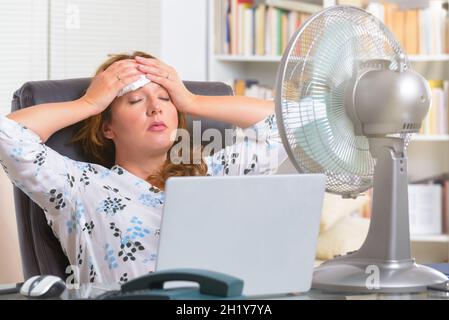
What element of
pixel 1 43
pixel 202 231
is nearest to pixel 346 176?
pixel 202 231

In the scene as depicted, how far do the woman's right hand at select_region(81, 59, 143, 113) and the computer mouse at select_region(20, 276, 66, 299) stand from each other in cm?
73

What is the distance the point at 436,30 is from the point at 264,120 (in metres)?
1.92

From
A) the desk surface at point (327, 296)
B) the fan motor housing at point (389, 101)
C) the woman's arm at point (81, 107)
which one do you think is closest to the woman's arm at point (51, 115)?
the woman's arm at point (81, 107)

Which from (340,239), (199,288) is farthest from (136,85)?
(340,239)

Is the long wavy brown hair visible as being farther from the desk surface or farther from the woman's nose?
the desk surface

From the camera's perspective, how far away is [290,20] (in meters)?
3.96

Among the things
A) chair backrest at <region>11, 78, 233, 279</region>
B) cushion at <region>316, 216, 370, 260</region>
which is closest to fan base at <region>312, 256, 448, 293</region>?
chair backrest at <region>11, 78, 233, 279</region>

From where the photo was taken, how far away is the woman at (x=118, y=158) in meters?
1.78

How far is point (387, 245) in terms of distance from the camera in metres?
1.32

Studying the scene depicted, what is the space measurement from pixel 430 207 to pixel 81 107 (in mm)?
2284

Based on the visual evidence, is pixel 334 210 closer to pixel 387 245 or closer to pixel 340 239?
pixel 340 239

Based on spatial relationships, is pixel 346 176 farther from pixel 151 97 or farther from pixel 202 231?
pixel 151 97

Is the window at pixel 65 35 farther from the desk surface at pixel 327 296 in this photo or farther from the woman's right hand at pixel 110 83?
the desk surface at pixel 327 296

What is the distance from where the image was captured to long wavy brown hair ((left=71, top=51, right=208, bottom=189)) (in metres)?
1.97
